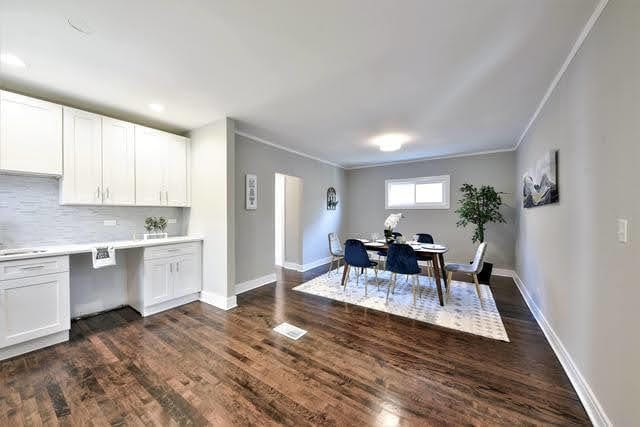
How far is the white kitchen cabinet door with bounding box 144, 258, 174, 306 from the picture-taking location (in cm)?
300

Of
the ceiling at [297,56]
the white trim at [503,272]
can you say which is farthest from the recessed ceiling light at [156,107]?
the white trim at [503,272]

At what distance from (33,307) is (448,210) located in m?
6.52

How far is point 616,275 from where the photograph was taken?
1338 mm

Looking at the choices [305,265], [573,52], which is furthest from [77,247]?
[573,52]

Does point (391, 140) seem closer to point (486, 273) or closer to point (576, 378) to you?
point (486, 273)

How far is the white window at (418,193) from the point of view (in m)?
5.52

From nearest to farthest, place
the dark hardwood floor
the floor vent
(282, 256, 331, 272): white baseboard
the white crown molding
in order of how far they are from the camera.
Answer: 1. the dark hardwood floor
2. the floor vent
3. the white crown molding
4. (282, 256, 331, 272): white baseboard

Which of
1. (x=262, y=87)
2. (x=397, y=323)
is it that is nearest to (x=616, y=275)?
(x=397, y=323)

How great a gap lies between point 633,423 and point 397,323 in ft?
5.99

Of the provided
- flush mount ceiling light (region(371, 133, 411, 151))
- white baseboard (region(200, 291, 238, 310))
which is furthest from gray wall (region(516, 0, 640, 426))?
white baseboard (region(200, 291, 238, 310))

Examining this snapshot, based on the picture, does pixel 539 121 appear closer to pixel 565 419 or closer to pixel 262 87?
pixel 565 419

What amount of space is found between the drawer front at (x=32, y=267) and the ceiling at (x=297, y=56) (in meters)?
1.71

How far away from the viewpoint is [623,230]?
1.27m

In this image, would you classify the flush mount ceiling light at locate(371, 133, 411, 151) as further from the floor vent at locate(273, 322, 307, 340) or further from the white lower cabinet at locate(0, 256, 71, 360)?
the white lower cabinet at locate(0, 256, 71, 360)
